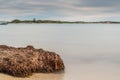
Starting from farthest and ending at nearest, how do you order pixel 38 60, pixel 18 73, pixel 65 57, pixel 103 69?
pixel 65 57
pixel 103 69
pixel 38 60
pixel 18 73

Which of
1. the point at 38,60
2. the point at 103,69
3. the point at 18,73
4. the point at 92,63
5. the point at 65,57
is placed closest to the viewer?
the point at 18,73

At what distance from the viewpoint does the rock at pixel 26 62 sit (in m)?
18.9

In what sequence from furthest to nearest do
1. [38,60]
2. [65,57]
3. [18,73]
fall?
[65,57] < [38,60] < [18,73]

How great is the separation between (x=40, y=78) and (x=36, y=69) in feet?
3.84

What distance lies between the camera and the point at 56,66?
20.9 metres

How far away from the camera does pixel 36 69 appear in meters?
19.9

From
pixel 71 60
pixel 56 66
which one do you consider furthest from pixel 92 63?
pixel 56 66

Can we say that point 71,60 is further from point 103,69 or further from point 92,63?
point 103,69

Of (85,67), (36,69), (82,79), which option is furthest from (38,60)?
(85,67)

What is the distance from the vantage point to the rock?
62.1 ft

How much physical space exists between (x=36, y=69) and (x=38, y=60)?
1.63 feet

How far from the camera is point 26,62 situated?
19.3 m

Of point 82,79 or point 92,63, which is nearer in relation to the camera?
point 82,79

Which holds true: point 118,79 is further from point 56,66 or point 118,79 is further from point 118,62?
point 118,62
